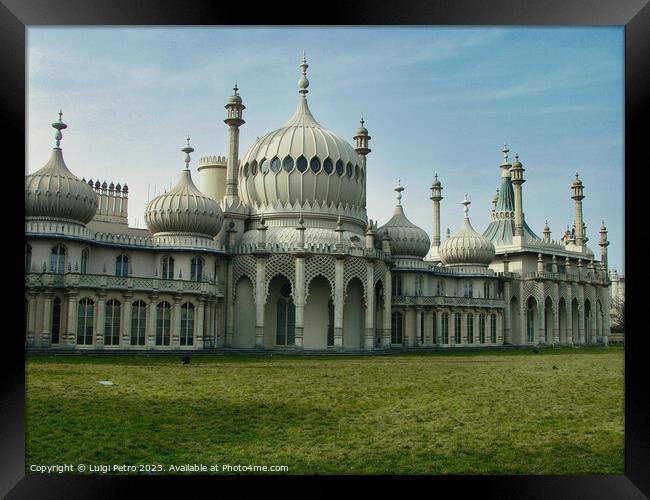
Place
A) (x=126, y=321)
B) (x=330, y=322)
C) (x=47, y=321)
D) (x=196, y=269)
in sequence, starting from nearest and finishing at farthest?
(x=47, y=321)
(x=126, y=321)
(x=196, y=269)
(x=330, y=322)

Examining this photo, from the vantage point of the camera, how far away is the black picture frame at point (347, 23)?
8562 mm

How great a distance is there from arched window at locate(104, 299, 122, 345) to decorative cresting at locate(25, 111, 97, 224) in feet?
13.4

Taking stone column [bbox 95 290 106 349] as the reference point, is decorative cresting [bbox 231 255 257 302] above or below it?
above

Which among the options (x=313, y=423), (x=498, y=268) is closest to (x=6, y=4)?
(x=313, y=423)

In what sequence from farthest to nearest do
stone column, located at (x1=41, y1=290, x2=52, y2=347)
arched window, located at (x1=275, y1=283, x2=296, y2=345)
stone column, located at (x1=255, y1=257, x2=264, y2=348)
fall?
arched window, located at (x1=275, y1=283, x2=296, y2=345) → stone column, located at (x1=255, y1=257, x2=264, y2=348) → stone column, located at (x1=41, y1=290, x2=52, y2=347)

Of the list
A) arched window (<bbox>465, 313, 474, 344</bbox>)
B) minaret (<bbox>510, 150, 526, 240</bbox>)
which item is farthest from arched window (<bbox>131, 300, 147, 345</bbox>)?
minaret (<bbox>510, 150, 526, 240</bbox>)

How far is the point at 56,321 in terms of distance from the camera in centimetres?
2902

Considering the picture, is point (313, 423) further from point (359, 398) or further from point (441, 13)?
point (441, 13)

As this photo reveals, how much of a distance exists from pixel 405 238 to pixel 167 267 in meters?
18.1

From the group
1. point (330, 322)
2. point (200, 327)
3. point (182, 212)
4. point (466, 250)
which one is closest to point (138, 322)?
point (200, 327)

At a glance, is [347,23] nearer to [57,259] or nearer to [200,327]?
[57,259]

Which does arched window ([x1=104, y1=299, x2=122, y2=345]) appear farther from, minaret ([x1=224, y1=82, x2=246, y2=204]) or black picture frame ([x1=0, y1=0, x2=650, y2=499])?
black picture frame ([x1=0, y1=0, x2=650, y2=499])

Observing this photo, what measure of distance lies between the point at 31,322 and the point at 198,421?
18756 millimetres

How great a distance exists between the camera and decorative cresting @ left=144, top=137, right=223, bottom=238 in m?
35.2
